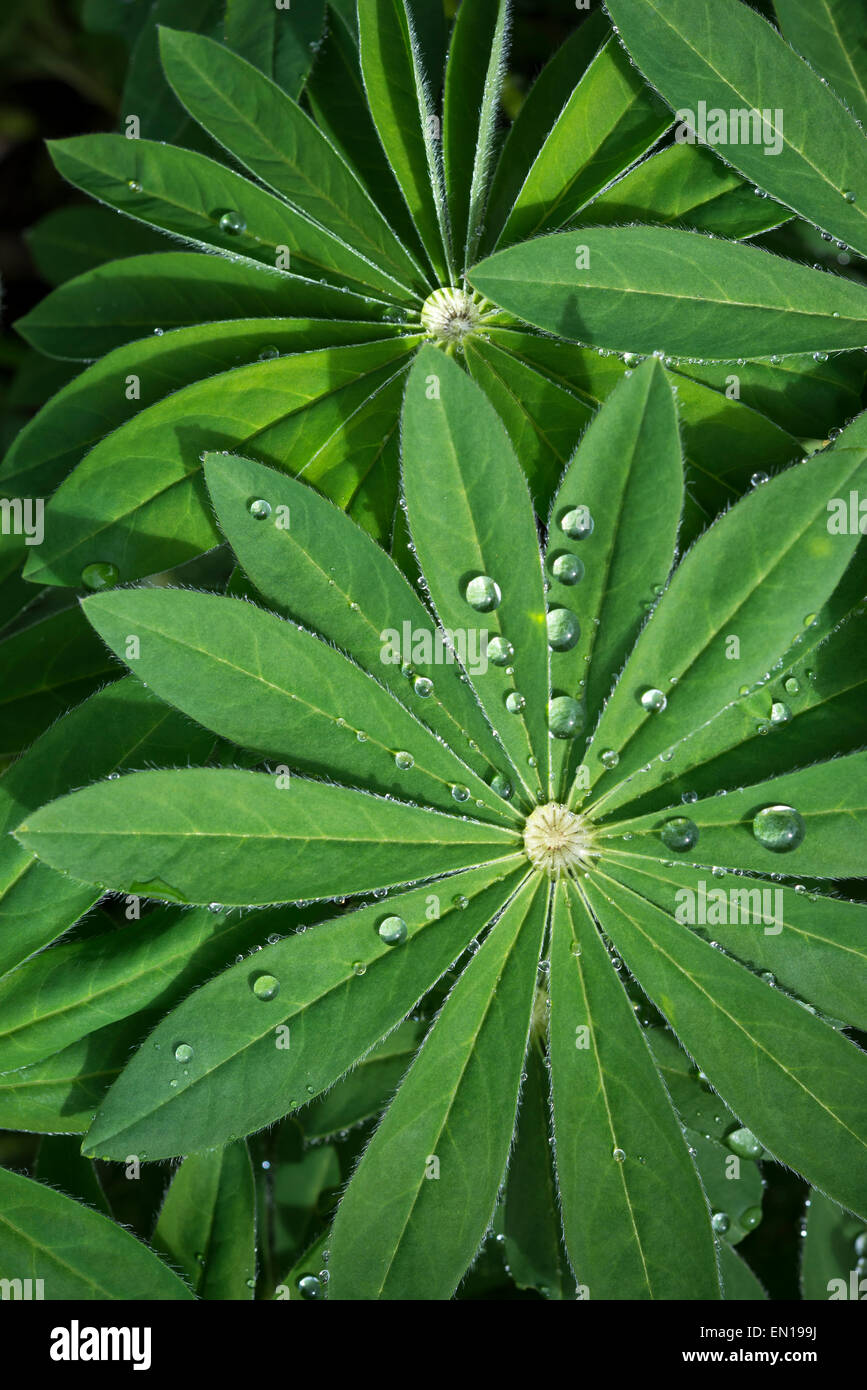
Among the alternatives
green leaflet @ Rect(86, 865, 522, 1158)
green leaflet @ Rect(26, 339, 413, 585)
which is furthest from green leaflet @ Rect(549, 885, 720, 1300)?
green leaflet @ Rect(26, 339, 413, 585)

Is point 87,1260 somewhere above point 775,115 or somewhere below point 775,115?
below

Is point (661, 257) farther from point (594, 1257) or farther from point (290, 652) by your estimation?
point (594, 1257)

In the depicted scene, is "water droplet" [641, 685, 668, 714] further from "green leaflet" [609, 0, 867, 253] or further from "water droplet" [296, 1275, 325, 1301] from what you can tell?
"water droplet" [296, 1275, 325, 1301]

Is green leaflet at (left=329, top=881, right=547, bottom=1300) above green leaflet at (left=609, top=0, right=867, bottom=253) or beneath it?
beneath

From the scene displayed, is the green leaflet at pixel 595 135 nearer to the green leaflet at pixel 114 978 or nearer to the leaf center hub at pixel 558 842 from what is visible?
the leaf center hub at pixel 558 842

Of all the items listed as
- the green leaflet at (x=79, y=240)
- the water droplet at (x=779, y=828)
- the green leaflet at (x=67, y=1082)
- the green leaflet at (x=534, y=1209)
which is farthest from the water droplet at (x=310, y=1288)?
the green leaflet at (x=79, y=240)

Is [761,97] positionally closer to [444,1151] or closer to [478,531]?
[478,531]
